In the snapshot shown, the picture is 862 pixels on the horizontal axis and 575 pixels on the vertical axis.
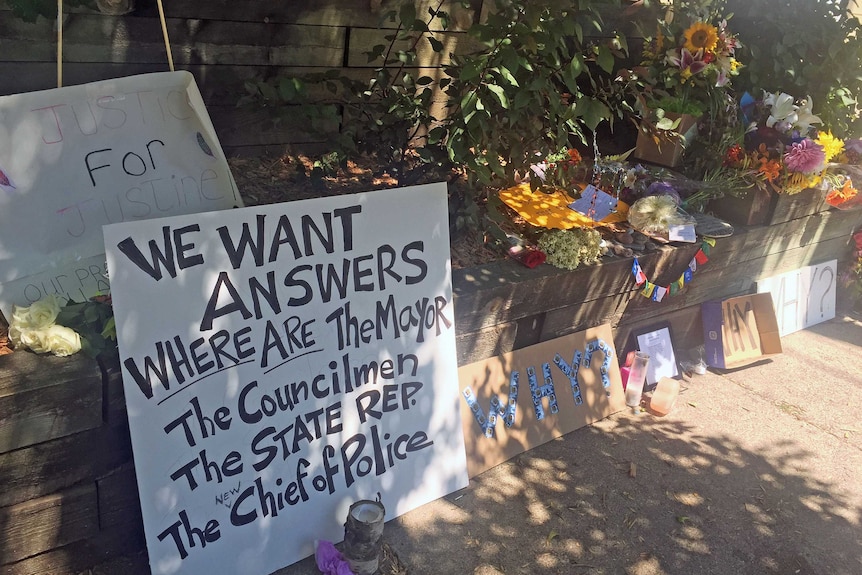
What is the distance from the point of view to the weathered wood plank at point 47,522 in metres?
1.93

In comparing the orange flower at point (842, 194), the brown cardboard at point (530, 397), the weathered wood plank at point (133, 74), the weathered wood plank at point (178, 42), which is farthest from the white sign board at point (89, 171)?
the orange flower at point (842, 194)

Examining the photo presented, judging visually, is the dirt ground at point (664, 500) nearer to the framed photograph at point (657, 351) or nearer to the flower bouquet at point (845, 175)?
the framed photograph at point (657, 351)

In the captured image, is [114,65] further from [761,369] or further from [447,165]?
[761,369]

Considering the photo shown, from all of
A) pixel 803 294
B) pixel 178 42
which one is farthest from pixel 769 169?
pixel 178 42

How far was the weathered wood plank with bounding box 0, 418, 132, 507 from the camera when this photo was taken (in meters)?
1.88

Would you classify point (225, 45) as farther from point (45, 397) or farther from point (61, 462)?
point (61, 462)

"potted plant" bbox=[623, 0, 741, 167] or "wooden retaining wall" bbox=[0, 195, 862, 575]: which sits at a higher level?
"potted plant" bbox=[623, 0, 741, 167]

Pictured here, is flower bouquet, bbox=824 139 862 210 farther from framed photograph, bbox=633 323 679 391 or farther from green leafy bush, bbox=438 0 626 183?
green leafy bush, bbox=438 0 626 183

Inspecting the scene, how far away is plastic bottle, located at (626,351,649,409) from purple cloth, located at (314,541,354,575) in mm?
1966

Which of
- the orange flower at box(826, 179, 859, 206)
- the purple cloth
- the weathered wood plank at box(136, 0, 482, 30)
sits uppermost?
the weathered wood plank at box(136, 0, 482, 30)

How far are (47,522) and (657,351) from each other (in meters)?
3.15

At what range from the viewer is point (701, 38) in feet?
11.5

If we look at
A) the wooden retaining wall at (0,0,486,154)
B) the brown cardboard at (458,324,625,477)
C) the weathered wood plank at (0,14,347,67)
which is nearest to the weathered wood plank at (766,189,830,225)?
the brown cardboard at (458,324,625,477)

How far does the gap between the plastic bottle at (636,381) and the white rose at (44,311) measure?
281cm
